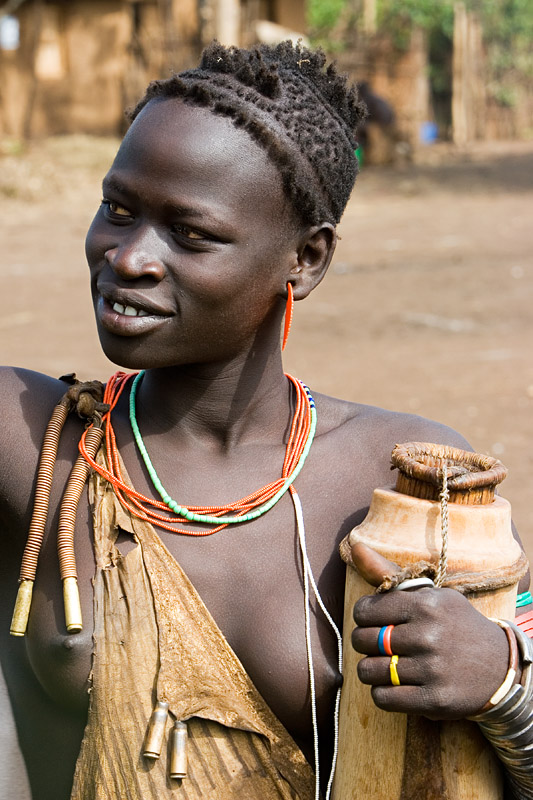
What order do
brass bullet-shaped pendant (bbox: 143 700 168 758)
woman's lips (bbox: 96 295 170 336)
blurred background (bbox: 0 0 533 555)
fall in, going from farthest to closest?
blurred background (bbox: 0 0 533 555)
woman's lips (bbox: 96 295 170 336)
brass bullet-shaped pendant (bbox: 143 700 168 758)

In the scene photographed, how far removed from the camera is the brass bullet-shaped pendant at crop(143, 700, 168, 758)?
5.57 ft

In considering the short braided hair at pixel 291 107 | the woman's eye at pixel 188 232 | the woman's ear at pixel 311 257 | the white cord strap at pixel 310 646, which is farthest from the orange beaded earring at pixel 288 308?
the white cord strap at pixel 310 646

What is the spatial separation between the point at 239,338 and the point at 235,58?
527mm

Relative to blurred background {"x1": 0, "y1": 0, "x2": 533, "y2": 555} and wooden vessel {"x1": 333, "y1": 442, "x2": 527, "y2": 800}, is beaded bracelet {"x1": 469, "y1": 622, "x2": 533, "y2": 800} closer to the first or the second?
wooden vessel {"x1": 333, "y1": 442, "x2": 527, "y2": 800}

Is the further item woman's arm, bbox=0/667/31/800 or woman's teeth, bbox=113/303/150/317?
woman's arm, bbox=0/667/31/800

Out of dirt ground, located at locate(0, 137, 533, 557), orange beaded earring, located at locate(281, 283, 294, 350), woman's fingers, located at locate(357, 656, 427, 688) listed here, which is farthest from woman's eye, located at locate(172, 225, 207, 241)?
dirt ground, located at locate(0, 137, 533, 557)

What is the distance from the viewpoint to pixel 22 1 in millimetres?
16438

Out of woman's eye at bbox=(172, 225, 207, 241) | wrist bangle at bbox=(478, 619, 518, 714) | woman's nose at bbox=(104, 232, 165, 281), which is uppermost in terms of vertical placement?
woman's eye at bbox=(172, 225, 207, 241)

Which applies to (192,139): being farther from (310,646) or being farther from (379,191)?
(379,191)

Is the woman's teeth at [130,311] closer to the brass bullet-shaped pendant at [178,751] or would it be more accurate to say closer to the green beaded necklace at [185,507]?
the green beaded necklace at [185,507]

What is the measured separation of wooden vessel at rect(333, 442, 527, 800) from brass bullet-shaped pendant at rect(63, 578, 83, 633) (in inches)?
18.1

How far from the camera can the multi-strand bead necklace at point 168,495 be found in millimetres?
1880

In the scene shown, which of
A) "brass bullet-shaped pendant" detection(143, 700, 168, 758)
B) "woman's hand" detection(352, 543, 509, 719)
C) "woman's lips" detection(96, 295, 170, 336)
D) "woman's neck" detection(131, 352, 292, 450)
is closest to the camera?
"woman's hand" detection(352, 543, 509, 719)

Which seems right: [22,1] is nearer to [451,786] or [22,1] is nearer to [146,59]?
[146,59]
